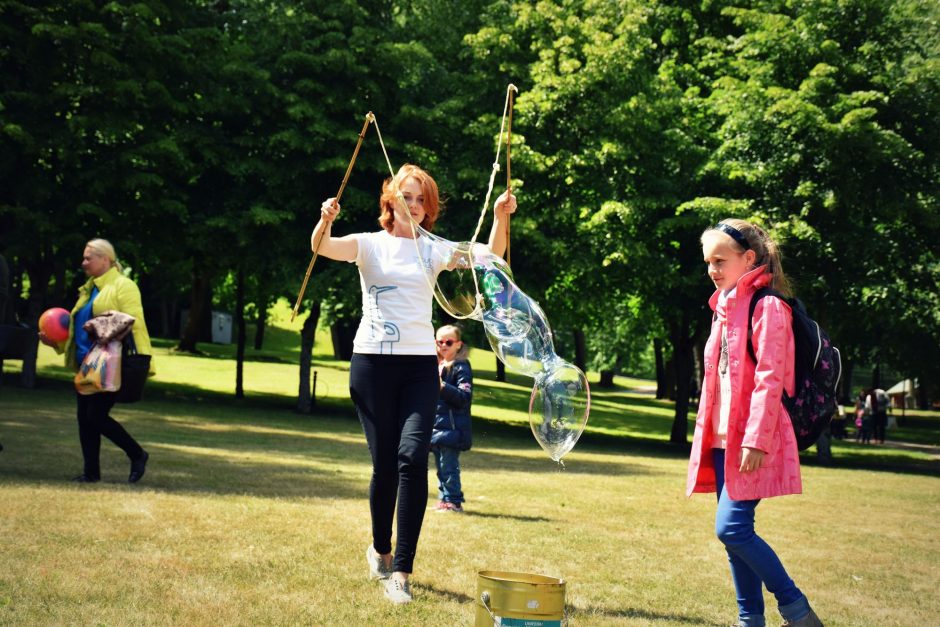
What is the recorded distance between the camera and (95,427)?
9.43 metres

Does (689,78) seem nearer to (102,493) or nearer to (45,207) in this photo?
(45,207)

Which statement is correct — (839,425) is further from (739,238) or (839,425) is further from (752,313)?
(752,313)

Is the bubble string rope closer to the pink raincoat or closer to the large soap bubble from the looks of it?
the large soap bubble

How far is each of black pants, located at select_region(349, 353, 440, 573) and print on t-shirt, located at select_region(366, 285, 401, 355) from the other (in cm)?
5

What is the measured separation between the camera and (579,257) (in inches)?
925

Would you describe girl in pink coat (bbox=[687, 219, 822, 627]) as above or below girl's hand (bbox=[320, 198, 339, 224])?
below

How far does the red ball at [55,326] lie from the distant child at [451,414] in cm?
364

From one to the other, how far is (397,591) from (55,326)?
576 cm

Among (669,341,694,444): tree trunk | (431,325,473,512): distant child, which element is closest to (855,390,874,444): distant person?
(669,341,694,444): tree trunk

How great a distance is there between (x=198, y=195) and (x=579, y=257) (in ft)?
31.1

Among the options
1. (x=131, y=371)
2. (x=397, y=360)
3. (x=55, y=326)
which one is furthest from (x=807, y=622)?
(x=55, y=326)

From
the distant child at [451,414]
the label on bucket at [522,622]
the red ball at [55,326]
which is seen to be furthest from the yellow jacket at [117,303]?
the label on bucket at [522,622]

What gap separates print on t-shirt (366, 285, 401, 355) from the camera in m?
5.68

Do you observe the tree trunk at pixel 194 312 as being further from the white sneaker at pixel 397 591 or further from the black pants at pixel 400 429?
the white sneaker at pixel 397 591
